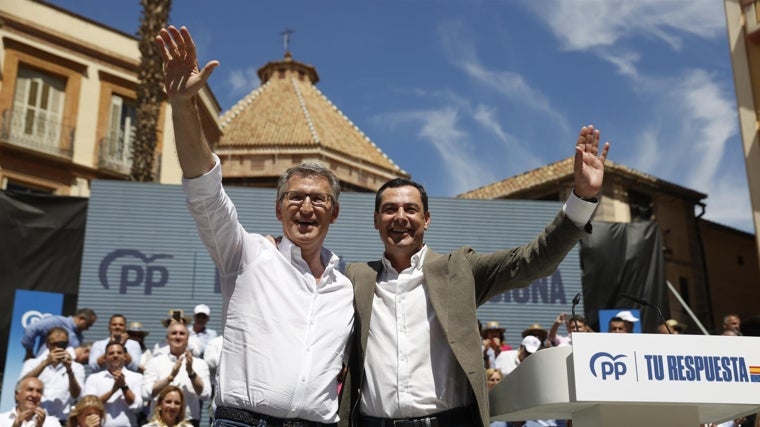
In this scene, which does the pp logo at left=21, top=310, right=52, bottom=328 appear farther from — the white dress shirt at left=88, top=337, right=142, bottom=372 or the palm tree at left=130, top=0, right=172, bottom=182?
the palm tree at left=130, top=0, right=172, bottom=182

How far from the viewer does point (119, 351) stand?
768cm

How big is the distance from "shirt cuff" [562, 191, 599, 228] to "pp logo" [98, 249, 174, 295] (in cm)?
914

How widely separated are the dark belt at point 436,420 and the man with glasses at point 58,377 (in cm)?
557

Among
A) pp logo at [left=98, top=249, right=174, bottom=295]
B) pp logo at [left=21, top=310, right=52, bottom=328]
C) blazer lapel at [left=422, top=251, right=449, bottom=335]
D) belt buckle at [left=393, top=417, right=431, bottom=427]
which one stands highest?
pp logo at [left=98, top=249, right=174, bottom=295]

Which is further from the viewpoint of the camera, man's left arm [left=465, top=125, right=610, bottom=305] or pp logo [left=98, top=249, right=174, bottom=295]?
pp logo [left=98, top=249, right=174, bottom=295]

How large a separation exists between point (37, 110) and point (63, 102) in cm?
83

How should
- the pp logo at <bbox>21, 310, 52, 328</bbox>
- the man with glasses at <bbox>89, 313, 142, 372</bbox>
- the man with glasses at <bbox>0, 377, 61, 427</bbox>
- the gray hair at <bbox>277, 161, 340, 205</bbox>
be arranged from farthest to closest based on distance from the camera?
the pp logo at <bbox>21, 310, 52, 328</bbox>
the man with glasses at <bbox>89, 313, 142, 372</bbox>
the man with glasses at <bbox>0, 377, 61, 427</bbox>
the gray hair at <bbox>277, 161, 340, 205</bbox>

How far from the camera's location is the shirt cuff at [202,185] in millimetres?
2633

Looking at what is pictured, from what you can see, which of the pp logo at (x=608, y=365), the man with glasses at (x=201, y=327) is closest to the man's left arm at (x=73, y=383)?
the man with glasses at (x=201, y=327)

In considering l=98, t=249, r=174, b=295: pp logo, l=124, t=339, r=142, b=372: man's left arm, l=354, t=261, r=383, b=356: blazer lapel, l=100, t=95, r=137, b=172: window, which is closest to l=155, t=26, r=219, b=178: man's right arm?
l=354, t=261, r=383, b=356: blazer lapel

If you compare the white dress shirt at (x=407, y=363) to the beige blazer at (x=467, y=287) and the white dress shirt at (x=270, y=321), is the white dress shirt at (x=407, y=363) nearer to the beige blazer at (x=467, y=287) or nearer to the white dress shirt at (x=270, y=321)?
the beige blazer at (x=467, y=287)

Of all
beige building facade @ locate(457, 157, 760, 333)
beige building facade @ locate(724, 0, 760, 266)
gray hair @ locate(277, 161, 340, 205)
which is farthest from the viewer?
beige building facade @ locate(457, 157, 760, 333)

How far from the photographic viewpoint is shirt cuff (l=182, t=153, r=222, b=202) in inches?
104

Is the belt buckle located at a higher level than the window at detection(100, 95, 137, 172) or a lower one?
lower
